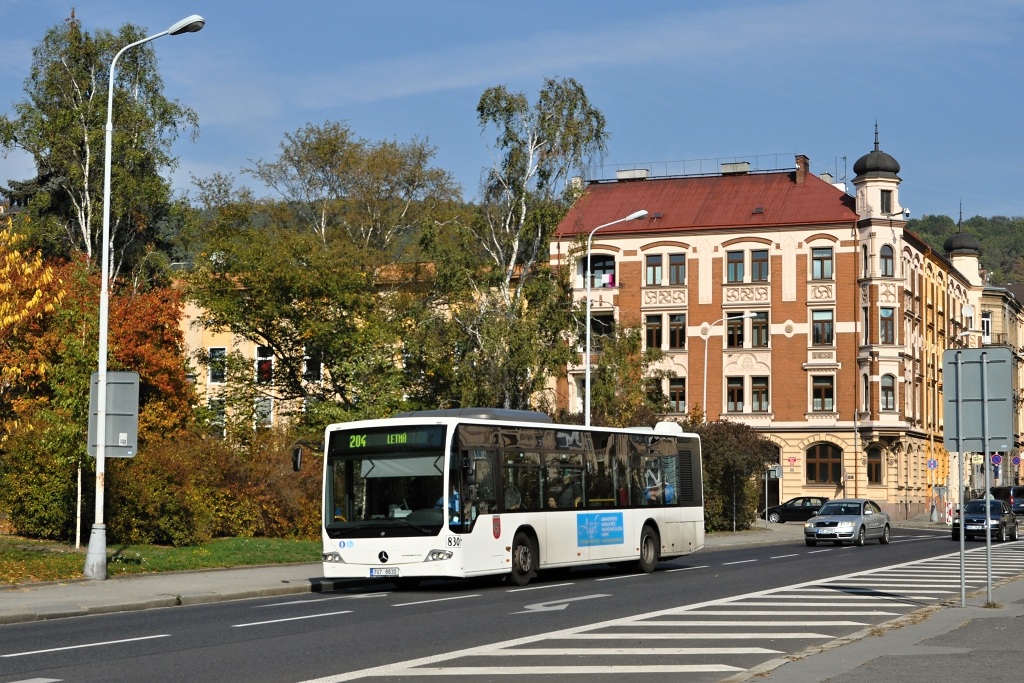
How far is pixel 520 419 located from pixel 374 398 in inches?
705

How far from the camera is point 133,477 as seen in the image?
31500 millimetres

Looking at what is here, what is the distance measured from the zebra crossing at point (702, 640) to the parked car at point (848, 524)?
19.9 metres

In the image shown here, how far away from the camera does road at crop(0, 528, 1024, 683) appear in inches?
512

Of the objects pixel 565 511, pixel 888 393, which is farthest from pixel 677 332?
pixel 565 511

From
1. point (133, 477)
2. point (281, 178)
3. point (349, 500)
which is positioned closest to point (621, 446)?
point (349, 500)

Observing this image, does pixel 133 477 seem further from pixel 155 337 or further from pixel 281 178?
pixel 281 178

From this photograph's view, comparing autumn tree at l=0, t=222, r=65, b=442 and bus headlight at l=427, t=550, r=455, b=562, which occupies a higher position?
autumn tree at l=0, t=222, r=65, b=442

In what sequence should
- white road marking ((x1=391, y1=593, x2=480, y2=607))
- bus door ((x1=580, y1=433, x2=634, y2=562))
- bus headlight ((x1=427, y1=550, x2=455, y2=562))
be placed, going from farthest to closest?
bus door ((x1=580, y1=433, x2=634, y2=562))
bus headlight ((x1=427, y1=550, x2=455, y2=562))
white road marking ((x1=391, y1=593, x2=480, y2=607))

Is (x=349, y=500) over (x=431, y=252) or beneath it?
beneath

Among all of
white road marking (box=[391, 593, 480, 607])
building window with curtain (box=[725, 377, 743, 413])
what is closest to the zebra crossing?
white road marking (box=[391, 593, 480, 607])

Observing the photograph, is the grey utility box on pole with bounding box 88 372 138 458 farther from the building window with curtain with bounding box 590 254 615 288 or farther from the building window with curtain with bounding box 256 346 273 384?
the building window with curtain with bounding box 590 254 615 288

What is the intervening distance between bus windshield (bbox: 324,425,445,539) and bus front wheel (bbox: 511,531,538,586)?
238cm

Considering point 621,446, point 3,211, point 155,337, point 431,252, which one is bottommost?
point 621,446

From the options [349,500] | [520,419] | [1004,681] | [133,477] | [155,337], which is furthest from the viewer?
[155,337]
